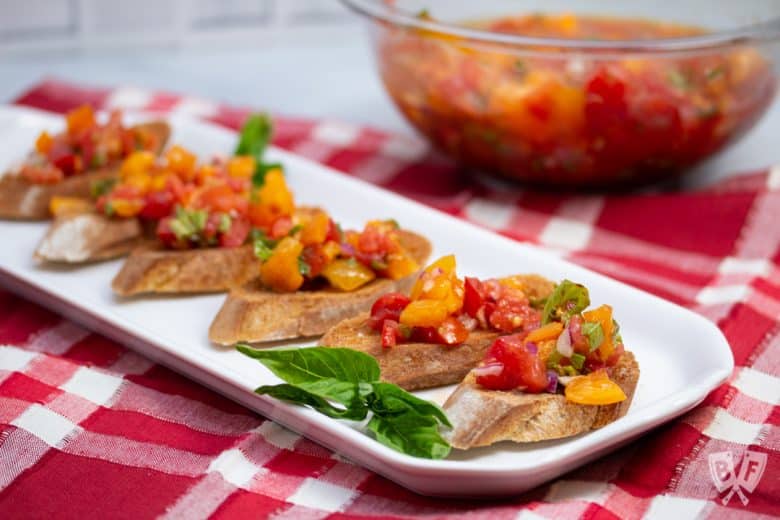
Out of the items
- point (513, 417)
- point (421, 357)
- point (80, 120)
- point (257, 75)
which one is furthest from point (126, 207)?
point (257, 75)

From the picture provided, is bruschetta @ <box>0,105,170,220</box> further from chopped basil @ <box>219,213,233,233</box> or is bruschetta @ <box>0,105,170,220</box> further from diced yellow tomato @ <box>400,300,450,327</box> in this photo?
diced yellow tomato @ <box>400,300,450,327</box>

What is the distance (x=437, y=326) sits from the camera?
324cm

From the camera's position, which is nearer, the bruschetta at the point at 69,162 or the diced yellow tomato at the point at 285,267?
the diced yellow tomato at the point at 285,267

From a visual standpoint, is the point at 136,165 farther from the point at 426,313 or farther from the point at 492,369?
the point at 492,369

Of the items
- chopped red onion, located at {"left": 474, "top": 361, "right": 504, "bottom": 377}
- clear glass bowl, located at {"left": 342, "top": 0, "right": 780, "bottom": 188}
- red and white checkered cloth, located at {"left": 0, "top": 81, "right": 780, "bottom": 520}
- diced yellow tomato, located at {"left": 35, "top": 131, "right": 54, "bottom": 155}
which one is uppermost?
clear glass bowl, located at {"left": 342, "top": 0, "right": 780, "bottom": 188}

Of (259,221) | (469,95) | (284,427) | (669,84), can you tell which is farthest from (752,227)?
(284,427)

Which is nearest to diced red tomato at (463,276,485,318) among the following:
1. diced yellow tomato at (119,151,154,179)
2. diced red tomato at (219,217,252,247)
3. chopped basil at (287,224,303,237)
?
chopped basil at (287,224,303,237)

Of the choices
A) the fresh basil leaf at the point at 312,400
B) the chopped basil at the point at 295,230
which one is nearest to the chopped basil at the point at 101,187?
the chopped basil at the point at 295,230

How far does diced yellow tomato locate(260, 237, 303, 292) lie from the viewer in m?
3.61

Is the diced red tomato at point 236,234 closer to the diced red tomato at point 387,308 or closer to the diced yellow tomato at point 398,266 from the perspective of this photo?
the diced yellow tomato at point 398,266

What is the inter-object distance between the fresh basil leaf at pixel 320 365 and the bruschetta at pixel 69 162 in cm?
187

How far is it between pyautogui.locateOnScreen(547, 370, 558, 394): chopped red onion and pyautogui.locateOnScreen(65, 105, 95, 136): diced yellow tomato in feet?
8.41

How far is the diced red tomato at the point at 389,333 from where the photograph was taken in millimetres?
3227

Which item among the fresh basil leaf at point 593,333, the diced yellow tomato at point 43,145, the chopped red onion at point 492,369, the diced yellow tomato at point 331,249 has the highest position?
the fresh basil leaf at point 593,333
